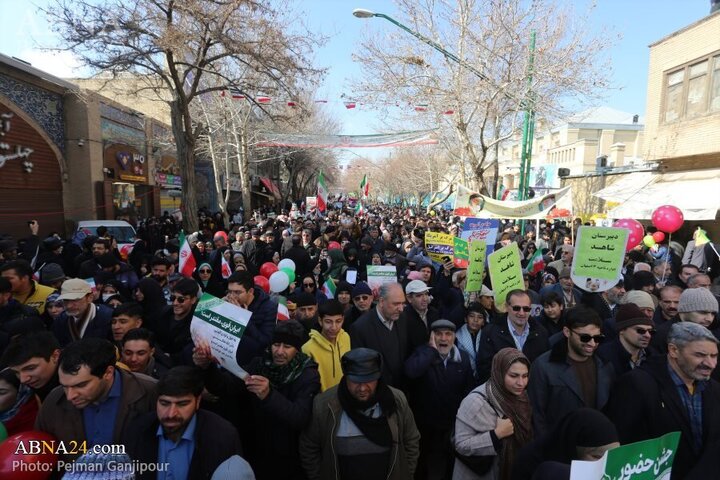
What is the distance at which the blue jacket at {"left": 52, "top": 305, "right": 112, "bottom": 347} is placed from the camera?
3.87 meters

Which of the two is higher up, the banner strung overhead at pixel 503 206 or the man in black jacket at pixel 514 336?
the banner strung overhead at pixel 503 206

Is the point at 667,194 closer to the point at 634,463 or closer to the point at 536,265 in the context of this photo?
the point at 536,265

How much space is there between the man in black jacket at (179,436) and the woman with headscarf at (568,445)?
5.05 feet

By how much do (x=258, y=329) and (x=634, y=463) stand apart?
3.03 metres

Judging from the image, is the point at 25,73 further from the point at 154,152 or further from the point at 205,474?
the point at 205,474

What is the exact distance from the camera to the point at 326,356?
3.49m

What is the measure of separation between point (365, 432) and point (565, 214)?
878 centimetres

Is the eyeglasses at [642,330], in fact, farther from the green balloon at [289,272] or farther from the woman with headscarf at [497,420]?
the green balloon at [289,272]

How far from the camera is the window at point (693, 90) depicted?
1334 centimetres

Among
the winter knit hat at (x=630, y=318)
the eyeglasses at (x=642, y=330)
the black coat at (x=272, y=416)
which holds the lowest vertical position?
the black coat at (x=272, y=416)

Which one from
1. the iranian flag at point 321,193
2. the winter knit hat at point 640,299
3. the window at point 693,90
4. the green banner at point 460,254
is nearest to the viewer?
the winter knit hat at point 640,299

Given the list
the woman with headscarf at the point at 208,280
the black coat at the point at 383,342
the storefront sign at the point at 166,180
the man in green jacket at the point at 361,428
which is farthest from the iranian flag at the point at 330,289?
the storefront sign at the point at 166,180

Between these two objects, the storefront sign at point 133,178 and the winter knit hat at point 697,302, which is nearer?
the winter knit hat at point 697,302

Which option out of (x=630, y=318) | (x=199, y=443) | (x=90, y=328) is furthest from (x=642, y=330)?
(x=90, y=328)
